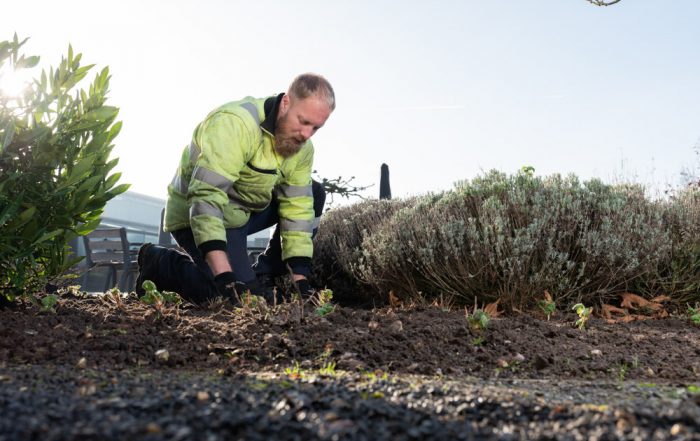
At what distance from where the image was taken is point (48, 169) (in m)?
3.98

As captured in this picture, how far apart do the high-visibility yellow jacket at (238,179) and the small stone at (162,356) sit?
161cm

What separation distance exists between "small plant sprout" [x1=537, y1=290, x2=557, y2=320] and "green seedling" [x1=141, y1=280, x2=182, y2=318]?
7.98 feet

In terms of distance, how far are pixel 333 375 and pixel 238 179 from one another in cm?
291

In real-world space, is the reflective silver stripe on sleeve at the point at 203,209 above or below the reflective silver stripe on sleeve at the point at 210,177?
below

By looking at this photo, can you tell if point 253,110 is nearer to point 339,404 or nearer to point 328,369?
point 328,369

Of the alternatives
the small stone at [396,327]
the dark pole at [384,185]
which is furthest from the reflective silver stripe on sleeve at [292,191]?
the dark pole at [384,185]

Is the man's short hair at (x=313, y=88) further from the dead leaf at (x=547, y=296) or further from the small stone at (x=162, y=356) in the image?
the small stone at (x=162, y=356)

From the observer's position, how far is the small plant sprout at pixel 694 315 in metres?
5.07

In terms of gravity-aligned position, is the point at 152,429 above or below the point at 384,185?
below

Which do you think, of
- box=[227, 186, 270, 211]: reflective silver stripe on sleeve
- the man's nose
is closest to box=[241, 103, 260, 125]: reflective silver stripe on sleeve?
the man's nose

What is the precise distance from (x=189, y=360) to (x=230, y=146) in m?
2.01

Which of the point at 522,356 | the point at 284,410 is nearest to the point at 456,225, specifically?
the point at 522,356

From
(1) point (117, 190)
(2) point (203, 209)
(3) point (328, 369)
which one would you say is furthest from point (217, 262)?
(3) point (328, 369)

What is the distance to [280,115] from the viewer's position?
4910mm
